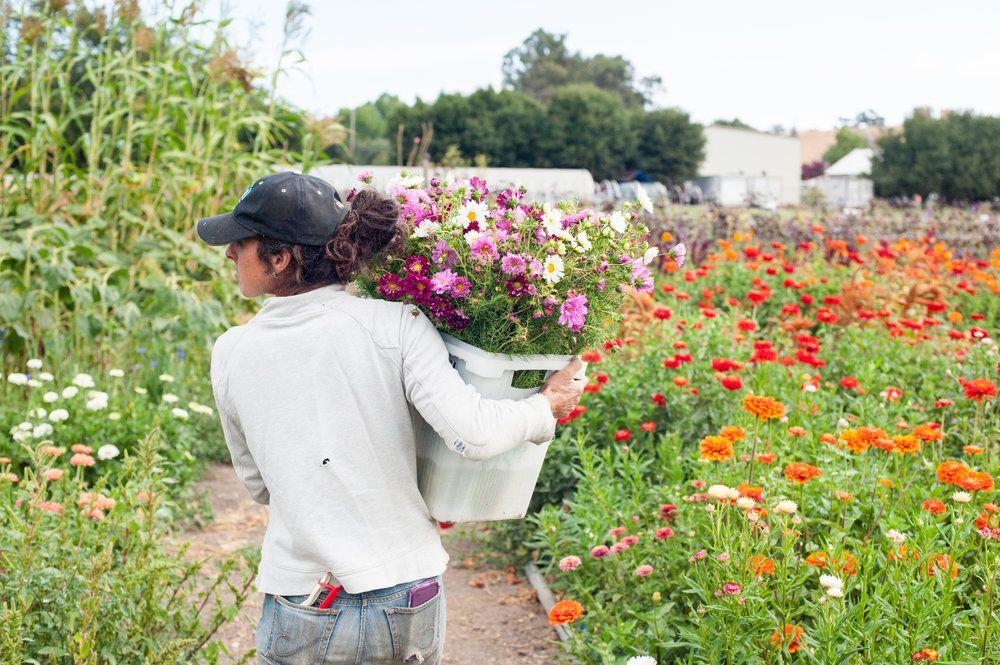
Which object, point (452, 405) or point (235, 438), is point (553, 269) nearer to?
point (452, 405)

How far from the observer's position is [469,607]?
3879mm

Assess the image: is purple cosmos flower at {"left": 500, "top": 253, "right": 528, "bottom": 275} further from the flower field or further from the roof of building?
the roof of building

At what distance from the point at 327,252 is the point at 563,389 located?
525 millimetres

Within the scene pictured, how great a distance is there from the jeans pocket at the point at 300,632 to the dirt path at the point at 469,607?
1355mm

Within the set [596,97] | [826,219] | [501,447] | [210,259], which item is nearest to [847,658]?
[501,447]

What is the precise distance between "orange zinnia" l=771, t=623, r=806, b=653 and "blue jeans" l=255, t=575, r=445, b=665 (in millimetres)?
951

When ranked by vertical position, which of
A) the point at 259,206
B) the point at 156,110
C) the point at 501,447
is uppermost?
the point at 156,110

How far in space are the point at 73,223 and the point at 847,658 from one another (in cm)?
504

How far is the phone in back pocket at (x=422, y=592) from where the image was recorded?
1.82 meters

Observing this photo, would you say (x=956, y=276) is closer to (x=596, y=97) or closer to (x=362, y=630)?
(x=362, y=630)

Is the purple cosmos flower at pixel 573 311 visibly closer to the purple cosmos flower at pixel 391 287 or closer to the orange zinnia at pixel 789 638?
the purple cosmos flower at pixel 391 287

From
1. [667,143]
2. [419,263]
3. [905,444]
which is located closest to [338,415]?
[419,263]

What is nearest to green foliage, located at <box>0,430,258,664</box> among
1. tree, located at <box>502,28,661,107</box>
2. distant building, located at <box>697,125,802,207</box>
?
distant building, located at <box>697,125,802,207</box>

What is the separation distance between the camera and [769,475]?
3082mm
